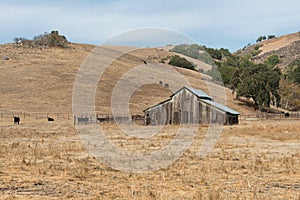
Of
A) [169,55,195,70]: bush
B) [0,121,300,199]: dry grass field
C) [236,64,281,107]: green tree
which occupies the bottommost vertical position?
[0,121,300,199]: dry grass field

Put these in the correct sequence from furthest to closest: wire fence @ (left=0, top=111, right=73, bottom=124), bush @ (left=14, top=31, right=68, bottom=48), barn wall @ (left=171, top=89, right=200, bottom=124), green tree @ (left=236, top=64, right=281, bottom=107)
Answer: bush @ (left=14, top=31, right=68, bottom=48)
green tree @ (left=236, top=64, right=281, bottom=107)
wire fence @ (left=0, top=111, right=73, bottom=124)
barn wall @ (left=171, top=89, right=200, bottom=124)

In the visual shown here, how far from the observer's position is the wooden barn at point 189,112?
53.3 m

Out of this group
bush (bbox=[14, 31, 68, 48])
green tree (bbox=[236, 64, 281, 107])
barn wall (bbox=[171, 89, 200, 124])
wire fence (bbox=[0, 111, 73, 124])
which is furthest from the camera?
bush (bbox=[14, 31, 68, 48])

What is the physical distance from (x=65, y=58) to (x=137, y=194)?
10109cm

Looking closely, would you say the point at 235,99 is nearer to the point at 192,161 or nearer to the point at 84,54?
the point at 84,54

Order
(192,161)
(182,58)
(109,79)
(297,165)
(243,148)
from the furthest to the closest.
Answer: (182,58) → (109,79) → (243,148) → (192,161) → (297,165)


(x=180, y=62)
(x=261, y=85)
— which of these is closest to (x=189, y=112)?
(x=261, y=85)

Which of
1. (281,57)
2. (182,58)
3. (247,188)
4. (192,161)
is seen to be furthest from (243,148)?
(281,57)

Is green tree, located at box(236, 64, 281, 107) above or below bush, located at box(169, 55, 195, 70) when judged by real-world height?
below

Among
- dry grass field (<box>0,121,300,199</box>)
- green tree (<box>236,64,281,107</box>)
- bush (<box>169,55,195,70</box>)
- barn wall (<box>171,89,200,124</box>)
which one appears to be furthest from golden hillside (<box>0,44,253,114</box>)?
dry grass field (<box>0,121,300,199</box>)

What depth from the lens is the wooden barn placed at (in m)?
53.3

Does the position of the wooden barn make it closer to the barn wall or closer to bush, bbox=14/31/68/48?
the barn wall

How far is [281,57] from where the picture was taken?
198 meters

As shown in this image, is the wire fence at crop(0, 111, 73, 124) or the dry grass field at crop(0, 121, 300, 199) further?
the wire fence at crop(0, 111, 73, 124)
